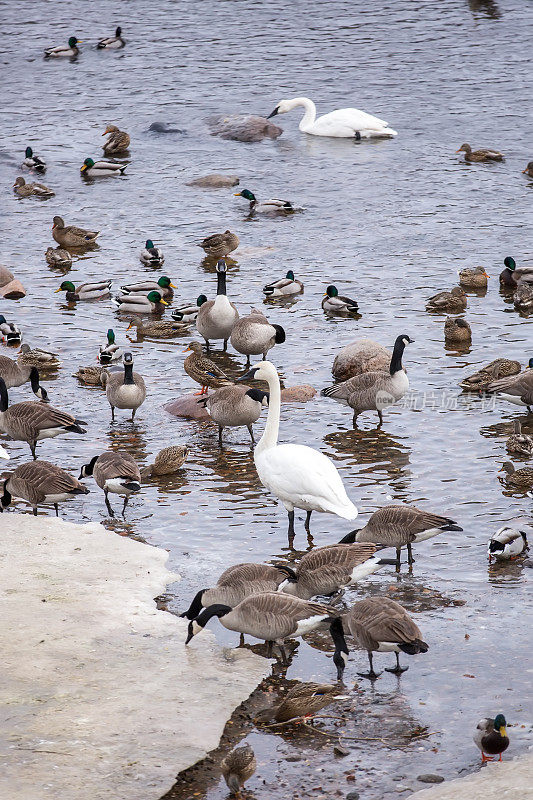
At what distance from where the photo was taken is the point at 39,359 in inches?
748

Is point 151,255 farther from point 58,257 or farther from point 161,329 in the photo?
point 161,329

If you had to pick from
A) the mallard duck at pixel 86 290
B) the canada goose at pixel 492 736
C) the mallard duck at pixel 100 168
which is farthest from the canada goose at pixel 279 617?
the mallard duck at pixel 100 168

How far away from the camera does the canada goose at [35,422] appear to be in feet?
51.6

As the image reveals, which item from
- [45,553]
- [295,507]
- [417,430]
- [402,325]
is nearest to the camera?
[45,553]

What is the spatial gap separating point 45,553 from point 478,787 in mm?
5865

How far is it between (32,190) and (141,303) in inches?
371

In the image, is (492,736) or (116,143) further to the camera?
(116,143)

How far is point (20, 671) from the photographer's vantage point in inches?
412

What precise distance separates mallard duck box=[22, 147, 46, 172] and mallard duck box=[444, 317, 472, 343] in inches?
607

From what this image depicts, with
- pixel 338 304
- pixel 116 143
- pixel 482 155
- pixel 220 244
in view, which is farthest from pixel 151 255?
pixel 482 155

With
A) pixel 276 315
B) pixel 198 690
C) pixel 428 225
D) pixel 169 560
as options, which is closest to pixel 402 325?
pixel 276 315

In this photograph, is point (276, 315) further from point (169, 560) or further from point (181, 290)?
point (169, 560)

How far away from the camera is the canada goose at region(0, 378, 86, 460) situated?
15734mm

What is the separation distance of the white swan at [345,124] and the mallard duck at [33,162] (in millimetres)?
8089
